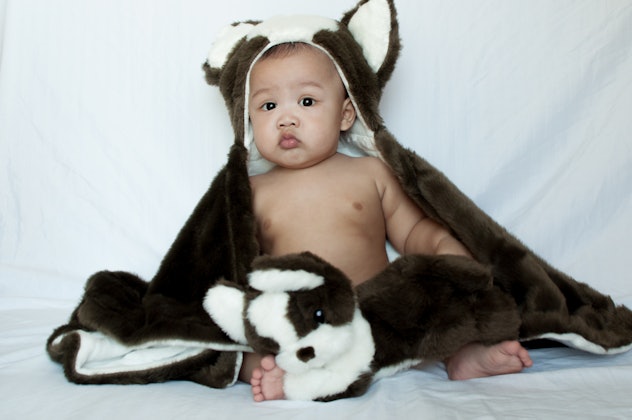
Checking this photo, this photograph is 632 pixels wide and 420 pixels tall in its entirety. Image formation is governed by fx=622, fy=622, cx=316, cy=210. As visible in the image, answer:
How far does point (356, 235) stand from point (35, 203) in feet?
3.10

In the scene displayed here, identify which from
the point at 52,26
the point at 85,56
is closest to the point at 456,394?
the point at 85,56

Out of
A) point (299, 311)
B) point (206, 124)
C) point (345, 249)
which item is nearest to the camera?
point (299, 311)

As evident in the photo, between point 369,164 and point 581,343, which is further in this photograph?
point 369,164

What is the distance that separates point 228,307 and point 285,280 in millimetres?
144

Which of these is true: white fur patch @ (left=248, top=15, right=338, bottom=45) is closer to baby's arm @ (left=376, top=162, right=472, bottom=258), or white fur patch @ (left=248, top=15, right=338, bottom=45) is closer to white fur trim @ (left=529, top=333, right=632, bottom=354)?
baby's arm @ (left=376, top=162, right=472, bottom=258)

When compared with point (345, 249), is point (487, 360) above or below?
below

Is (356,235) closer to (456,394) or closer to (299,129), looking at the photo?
(299,129)

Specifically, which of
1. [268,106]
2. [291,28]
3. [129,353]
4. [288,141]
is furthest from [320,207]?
[129,353]

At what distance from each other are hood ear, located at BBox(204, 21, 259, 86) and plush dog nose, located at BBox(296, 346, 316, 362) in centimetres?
83

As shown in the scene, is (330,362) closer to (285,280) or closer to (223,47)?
(285,280)

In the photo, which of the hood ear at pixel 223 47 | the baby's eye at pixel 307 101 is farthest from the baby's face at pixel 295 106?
the hood ear at pixel 223 47

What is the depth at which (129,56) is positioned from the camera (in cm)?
180

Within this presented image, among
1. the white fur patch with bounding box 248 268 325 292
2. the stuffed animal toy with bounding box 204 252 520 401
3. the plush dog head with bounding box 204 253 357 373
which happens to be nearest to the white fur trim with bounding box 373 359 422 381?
the stuffed animal toy with bounding box 204 252 520 401

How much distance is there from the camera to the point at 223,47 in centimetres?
158
